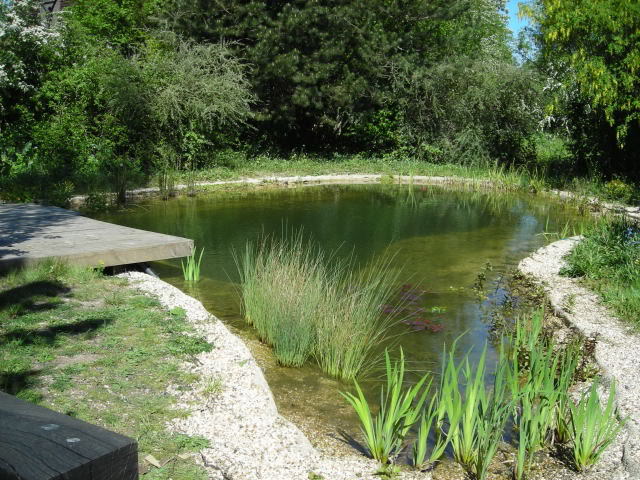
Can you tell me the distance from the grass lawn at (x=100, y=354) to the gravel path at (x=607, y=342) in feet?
6.83

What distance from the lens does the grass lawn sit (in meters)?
3.30

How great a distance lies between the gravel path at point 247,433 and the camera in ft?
10.2

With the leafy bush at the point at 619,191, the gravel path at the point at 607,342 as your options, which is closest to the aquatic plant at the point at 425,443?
the gravel path at the point at 607,342

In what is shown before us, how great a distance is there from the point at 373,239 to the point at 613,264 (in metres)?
3.52

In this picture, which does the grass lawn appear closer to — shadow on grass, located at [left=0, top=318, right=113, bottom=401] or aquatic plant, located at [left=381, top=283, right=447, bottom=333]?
shadow on grass, located at [left=0, top=318, right=113, bottom=401]

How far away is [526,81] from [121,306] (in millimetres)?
13469

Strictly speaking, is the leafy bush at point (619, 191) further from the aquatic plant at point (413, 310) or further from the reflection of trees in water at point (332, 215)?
the aquatic plant at point (413, 310)

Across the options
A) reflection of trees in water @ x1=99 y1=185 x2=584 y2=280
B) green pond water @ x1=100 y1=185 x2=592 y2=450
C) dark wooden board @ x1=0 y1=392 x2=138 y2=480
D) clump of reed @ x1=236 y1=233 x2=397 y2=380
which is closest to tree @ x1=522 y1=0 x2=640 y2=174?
green pond water @ x1=100 y1=185 x2=592 y2=450

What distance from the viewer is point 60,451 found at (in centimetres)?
Result: 92

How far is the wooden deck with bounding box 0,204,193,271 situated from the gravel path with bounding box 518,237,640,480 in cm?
358

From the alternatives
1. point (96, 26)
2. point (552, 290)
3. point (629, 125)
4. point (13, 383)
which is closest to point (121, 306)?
point (13, 383)

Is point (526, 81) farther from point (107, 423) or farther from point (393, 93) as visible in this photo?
point (107, 423)

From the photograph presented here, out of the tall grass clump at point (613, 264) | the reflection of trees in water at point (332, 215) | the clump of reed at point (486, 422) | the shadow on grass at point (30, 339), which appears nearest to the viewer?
the clump of reed at point (486, 422)

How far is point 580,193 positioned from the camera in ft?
39.9
